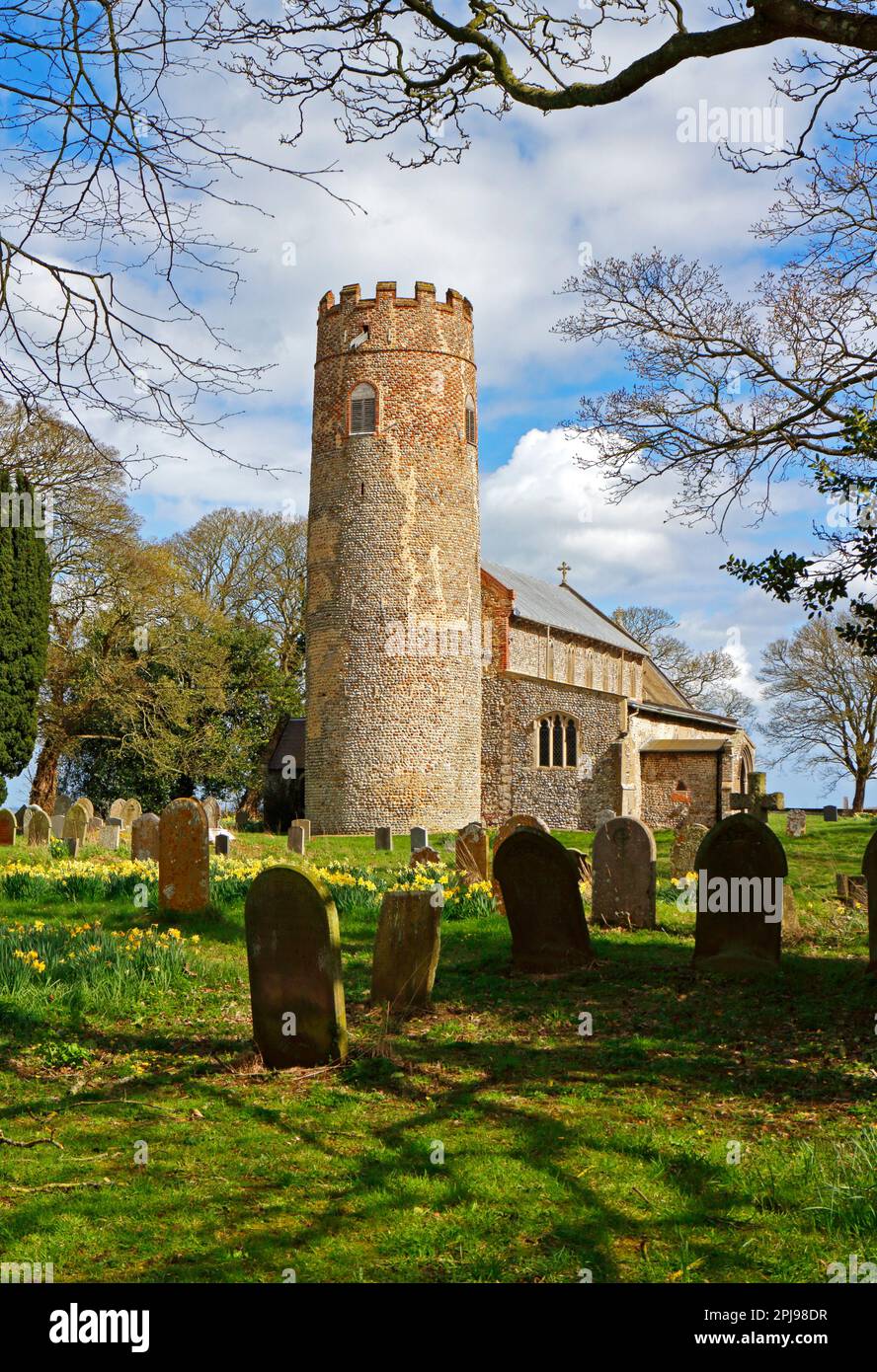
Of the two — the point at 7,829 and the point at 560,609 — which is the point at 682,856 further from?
the point at 560,609

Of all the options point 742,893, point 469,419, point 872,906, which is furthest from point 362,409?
point 872,906

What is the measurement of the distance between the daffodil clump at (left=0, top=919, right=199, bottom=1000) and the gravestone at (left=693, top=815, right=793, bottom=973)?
404cm

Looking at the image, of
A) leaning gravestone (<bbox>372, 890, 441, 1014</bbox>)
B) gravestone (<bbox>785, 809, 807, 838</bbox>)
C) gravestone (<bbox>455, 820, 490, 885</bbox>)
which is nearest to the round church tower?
gravestone (<bbox>785, 809, 807, 838</bbox>)

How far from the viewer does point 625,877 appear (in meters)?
11.2

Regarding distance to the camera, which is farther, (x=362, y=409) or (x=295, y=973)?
(x=362, y=409)

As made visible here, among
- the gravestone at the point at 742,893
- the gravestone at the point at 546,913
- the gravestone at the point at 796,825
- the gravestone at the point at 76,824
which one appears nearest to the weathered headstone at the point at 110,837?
the gravestone at the point at 76,824

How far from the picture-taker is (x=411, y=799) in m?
29.8

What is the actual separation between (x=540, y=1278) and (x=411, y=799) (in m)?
26.1

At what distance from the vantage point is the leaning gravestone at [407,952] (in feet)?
26.0

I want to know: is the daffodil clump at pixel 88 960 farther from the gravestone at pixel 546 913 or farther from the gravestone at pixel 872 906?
the gravestone at pixel 872 906

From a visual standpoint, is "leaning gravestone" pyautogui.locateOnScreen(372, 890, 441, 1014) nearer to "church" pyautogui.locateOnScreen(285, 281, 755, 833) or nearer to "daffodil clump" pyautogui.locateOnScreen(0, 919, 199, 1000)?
"daffodil clump" pyautogui.locateOnScreen(0, 919, 199, 1000)

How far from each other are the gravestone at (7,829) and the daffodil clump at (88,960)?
1147 cm

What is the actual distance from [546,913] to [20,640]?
74.2 feet

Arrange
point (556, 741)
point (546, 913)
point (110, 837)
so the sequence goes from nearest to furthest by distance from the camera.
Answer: point (546, 913)
point (110, 837)
point (556, 741)
